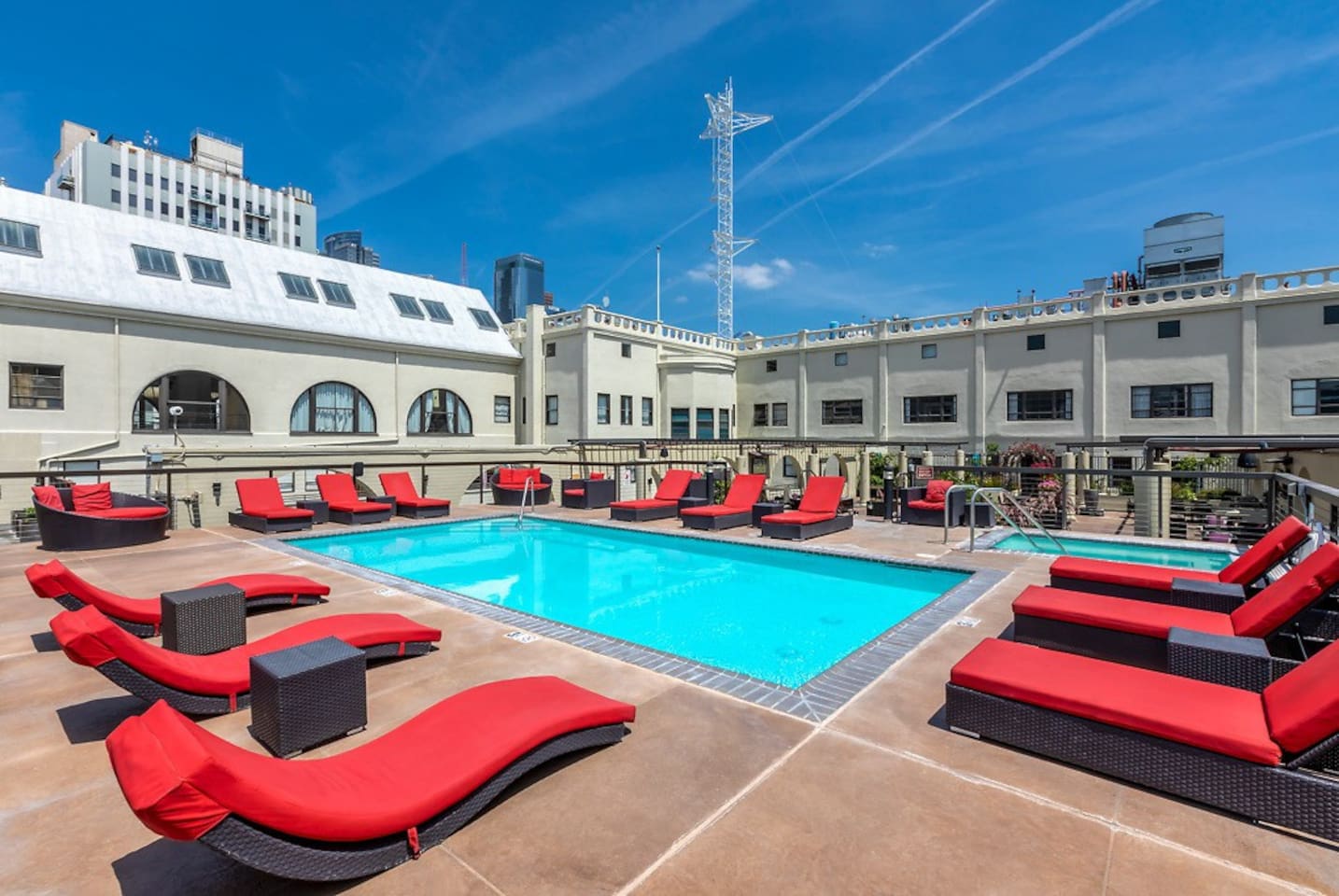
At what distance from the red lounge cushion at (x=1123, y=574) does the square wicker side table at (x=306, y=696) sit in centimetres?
606

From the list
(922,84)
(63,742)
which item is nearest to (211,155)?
(922,84)

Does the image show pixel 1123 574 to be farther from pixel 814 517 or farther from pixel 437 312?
pixel 437 312

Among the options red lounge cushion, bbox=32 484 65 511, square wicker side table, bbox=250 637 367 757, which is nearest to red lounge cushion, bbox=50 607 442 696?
square wicker side table, bbox=250 637 367 757

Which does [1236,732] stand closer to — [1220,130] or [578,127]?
[1220,130]

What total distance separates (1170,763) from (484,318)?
29185mm

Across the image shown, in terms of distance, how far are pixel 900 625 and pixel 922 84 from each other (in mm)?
12221

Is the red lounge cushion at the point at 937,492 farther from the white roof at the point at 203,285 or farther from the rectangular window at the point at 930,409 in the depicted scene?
the white roof at the point at 203,285

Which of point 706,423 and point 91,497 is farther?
point 706,423

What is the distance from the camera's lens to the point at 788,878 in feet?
7.76

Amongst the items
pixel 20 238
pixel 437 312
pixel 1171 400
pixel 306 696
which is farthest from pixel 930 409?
pixel 20 238

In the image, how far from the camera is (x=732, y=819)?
9.05 ft

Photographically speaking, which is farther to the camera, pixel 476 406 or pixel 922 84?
pixel 476 406

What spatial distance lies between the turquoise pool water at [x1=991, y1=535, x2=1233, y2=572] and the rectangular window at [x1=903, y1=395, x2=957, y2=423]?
17454 mm

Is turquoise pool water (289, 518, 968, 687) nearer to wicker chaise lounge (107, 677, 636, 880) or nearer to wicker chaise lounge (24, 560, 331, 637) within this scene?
wicker chaise lounge (24, 560, 331, 637)
